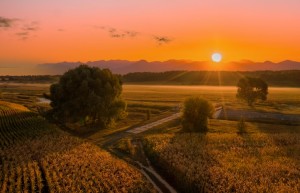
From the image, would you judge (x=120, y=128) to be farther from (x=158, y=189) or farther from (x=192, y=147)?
(x=158, y=189)

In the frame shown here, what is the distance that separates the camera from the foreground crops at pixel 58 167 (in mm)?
44375

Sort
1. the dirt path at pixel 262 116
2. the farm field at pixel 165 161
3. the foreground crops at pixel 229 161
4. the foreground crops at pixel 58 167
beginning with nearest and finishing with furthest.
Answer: the foreground crops at pixel 58 167 → the farm field at pixel 165 161 → the foreground crops at pixel 229 161 → the dirt path at pixel 262 116

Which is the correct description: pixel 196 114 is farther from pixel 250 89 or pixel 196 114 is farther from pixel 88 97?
pixel 250 89

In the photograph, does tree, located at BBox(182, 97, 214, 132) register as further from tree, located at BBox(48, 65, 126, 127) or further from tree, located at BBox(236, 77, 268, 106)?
tree, located at BBox(236, 77, 268, 106)

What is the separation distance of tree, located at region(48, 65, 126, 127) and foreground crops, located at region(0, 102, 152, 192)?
732 inches

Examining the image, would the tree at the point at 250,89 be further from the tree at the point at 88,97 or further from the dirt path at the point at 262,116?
the tree at the point at 88,97

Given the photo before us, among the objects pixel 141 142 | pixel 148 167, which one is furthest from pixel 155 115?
pixel 148 167

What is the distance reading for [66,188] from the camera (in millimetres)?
42812

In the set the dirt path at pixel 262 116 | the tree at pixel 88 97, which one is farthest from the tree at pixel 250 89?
the tree at pixel 88 97

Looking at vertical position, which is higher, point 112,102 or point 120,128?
point 112,102

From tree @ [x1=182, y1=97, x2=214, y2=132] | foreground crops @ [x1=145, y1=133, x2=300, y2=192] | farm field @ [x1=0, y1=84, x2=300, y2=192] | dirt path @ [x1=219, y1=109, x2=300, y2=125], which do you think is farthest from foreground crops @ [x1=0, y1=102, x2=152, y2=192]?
dirt path @ [x1=219, y1=109, x2=300, y2=125]

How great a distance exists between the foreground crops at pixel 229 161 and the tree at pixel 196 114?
6.83m

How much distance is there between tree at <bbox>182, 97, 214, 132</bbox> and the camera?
297 ft

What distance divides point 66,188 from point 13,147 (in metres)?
26.5
